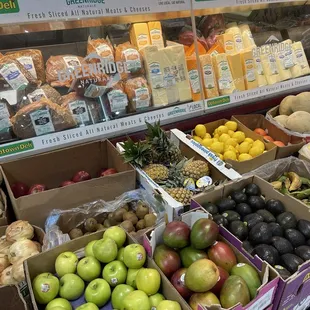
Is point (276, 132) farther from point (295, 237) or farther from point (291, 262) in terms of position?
point (291, 262)

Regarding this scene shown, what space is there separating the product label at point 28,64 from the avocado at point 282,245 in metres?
1.52

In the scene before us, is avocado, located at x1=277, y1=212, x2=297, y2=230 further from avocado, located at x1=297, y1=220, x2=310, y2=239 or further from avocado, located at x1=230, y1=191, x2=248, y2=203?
avocado, located at x1=230, y1=191, x2=248, y2=203

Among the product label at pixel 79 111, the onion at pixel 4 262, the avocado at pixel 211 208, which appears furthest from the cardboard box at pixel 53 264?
the product label at pixel 79 111

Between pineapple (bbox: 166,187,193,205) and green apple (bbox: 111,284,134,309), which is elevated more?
pineapple (bbox: 166,187,193,205)

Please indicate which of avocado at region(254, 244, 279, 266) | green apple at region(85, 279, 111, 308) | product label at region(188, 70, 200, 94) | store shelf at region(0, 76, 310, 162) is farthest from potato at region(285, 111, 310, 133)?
green apple at region(85, 279, 111, 308)

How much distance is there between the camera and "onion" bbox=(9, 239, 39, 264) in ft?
4.96

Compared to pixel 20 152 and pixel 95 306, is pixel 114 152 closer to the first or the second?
pixel 20 152

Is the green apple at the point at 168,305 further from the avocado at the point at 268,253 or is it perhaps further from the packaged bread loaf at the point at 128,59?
the packaged bread loaf at the point at 128,59

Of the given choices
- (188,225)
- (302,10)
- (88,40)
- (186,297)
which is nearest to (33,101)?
(88,40)

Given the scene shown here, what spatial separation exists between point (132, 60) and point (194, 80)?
44 cm

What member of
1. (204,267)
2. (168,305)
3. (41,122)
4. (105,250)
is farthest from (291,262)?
(41,122)

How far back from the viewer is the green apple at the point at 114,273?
1.33 m

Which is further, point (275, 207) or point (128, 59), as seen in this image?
point (128, 59)

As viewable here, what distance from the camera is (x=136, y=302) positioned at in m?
1.18
